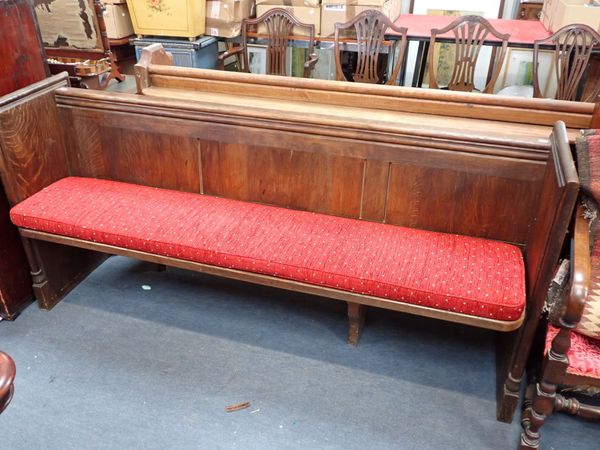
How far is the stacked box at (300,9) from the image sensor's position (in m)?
4.12

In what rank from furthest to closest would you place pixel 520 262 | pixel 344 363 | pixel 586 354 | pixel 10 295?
pixel 10 295, pixel 344 363, pixel 520 262, pixel 586 354

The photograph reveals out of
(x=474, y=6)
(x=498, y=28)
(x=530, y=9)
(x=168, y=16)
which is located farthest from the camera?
(x=474, y=6)

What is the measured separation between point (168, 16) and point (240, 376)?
3.18 meters

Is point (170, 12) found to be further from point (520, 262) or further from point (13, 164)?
point (520, 262)

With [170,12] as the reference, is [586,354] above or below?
below

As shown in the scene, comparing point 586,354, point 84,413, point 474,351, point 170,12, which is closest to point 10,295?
point 84,413

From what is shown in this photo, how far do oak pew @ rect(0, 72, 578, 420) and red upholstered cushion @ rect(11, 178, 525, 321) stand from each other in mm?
53

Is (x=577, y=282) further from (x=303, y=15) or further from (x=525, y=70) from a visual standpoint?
(x=525, y=70)

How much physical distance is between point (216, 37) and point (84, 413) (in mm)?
3422

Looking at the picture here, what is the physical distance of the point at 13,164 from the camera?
205 centimetres

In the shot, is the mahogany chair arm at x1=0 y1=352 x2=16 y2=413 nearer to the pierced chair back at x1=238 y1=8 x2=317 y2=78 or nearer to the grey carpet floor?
the grey carpet floor

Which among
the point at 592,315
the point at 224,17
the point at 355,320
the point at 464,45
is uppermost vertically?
the point at 224,17

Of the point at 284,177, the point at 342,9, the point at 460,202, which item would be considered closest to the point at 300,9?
the point at 342,9

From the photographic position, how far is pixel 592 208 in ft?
5.05
